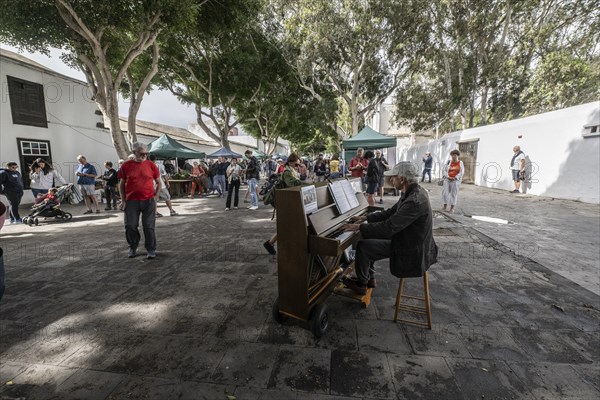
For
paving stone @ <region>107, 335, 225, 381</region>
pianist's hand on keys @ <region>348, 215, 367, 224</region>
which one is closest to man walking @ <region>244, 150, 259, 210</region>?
pianist's hand on keys @ <region>348, 215, 367, 224</region>

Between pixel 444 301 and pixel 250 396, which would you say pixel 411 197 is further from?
pixel 250 396

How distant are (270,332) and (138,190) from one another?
3.16 metres

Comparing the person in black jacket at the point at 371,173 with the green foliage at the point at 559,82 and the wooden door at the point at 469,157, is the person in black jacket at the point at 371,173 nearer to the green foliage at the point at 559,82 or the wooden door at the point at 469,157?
the wooden door at the point at 469,157

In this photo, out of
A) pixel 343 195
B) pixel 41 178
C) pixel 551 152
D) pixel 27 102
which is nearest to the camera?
pixel 343 195

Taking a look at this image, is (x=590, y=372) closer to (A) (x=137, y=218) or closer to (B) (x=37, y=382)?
(B) (x=37, y=382)

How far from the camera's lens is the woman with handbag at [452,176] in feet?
23.7

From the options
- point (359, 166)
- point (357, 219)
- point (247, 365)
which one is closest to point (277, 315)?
point (247, 365)

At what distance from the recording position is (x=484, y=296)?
3.26m

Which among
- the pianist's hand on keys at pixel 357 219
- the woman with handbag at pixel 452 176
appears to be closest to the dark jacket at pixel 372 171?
the woman with handbag at pixel 452 176

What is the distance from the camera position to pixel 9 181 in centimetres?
705

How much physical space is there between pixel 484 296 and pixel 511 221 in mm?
4768

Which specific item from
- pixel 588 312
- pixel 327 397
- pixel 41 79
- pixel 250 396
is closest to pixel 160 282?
pixel 250 396

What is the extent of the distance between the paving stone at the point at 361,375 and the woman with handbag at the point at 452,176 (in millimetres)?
6464

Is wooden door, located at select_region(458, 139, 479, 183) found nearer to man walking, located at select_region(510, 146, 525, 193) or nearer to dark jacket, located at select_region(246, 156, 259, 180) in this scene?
man walking, located at select_region(510, 146, 525, 193)
